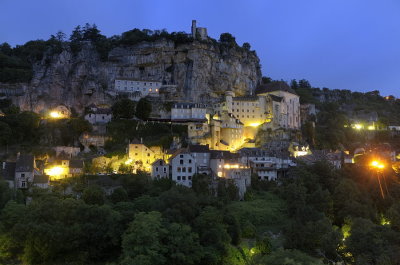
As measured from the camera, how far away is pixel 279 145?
63.2 m

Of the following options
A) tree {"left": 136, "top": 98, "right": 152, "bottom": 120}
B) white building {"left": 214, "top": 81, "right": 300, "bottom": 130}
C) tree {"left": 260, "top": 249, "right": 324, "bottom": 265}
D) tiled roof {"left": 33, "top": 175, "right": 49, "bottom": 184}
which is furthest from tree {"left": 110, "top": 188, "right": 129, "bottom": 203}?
white building {"left": 214, "top": 81, "right": 300, "bottom": 130}

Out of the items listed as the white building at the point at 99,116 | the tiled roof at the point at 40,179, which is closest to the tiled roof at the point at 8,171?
the tiled roof at the point at 40,179

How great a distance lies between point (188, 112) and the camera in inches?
2532

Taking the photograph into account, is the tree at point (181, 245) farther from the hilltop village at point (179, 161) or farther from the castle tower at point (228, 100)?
the castle tower at point (228, 100)

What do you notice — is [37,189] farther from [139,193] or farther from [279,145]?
[279,145]

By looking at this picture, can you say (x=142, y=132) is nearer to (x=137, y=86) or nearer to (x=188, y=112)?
(x=188, y=112)

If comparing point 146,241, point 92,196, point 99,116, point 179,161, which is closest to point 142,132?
point 99,116

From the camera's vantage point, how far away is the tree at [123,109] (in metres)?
61.2

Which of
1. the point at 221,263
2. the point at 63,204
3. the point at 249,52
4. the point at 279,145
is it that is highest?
the point at 249,52

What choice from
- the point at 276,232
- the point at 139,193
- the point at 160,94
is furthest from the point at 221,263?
the point at 160,94

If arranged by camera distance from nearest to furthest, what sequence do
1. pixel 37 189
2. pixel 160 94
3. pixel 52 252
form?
pixel 52 252 < pixel 37 189 < pixel 160 94

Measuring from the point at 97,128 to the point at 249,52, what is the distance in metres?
36.9

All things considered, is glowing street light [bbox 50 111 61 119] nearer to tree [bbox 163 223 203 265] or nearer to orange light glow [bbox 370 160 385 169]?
tree [bbox 163 223 203 265]

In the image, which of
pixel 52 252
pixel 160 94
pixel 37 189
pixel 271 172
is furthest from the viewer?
pixel 160 94
